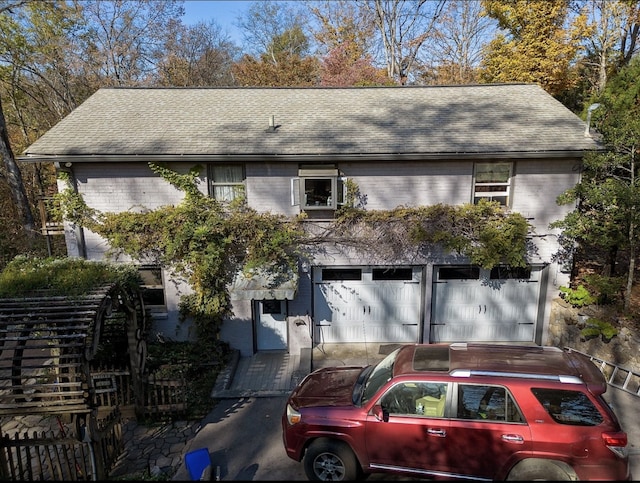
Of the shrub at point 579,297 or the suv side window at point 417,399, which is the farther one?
the shrub at point 579,297

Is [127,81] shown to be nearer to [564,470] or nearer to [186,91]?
[186,91]

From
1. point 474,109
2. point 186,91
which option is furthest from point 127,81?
point 474,109

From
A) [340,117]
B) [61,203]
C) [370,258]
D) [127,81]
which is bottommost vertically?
[370,258]

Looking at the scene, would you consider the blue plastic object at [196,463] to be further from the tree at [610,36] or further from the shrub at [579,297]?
the tree at [610,36]

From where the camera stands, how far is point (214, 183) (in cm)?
1043

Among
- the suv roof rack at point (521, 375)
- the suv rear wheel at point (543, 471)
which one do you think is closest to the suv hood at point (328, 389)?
the suv roof rack at point (521, 375)

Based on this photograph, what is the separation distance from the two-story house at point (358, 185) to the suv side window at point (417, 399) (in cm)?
406

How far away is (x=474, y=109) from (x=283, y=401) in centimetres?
1010

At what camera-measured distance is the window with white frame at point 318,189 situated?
9.98 metres

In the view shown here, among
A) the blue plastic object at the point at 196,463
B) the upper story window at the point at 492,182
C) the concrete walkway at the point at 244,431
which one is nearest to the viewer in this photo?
the blue plastic object at the point at 196,463

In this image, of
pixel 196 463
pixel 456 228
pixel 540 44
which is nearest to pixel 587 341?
pixel 456 228

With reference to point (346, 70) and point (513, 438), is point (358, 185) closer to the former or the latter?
point (513, 438)

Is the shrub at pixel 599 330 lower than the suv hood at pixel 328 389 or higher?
lower

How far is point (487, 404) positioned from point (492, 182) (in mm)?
6712
